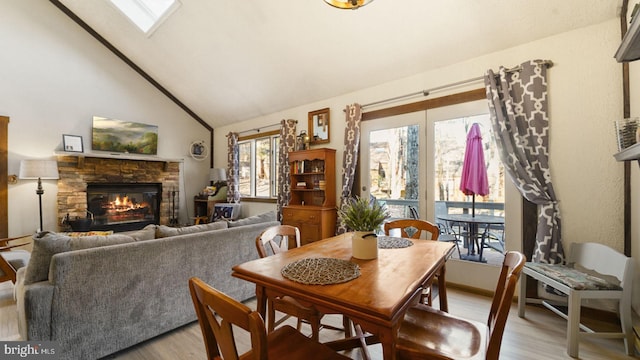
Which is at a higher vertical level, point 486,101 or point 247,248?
point 486,101

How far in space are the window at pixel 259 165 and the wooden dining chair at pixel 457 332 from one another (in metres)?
4.32

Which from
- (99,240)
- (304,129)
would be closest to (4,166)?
A: (99,240)

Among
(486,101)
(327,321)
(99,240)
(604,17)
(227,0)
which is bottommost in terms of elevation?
(327,321)

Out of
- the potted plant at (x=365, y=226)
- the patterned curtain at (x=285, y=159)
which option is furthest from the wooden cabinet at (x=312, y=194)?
the potted plant at (x=365, y=226)

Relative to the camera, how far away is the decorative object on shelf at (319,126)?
4.38 meters

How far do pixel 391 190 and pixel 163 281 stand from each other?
282cm

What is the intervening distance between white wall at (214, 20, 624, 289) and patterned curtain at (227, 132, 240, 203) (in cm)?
488

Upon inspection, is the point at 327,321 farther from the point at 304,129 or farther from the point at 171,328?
the point at 304,129

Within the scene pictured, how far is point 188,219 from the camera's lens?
19.9 feet

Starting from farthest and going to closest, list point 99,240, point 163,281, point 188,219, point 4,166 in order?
point 188,219 → point 4,166 → point 163,281 → point 99,240

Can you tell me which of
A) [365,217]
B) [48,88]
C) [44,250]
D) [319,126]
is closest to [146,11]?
[48,88]

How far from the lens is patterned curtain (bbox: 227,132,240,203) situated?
5.79 m

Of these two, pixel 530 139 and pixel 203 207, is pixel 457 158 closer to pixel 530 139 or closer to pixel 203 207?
pixel 530 139

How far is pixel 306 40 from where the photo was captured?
3.49 metres
